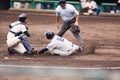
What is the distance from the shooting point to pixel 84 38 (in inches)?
692

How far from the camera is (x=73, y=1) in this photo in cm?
3056

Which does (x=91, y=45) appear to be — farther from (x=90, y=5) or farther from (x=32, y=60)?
(x=90, y=5)

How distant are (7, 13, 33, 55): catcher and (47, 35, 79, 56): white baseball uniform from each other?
0.70 m

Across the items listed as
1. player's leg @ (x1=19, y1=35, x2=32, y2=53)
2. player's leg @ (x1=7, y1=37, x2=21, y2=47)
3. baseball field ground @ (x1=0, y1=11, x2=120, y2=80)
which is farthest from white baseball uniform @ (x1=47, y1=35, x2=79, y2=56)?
player's leg @ (x1=7, y1=37, x2=21, y2=47)

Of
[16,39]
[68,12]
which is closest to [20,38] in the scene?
[16,39]

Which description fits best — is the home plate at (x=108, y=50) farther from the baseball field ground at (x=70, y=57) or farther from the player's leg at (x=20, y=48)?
the player's leg at (x=20, y=48)

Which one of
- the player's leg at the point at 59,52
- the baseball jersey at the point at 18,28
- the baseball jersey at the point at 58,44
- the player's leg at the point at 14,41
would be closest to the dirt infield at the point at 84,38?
the player's leg at the point at 59,52

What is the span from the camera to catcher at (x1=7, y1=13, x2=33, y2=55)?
12719 mm

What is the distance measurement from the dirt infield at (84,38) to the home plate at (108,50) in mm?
175

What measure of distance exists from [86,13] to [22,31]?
16366 mm

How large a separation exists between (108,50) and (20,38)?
10.0 ft

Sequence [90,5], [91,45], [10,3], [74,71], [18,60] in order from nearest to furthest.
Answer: [74,71]
[18,60]
[91,45]
[90,5]
[10,3]

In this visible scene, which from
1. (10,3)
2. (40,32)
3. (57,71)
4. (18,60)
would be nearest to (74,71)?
(57,71)

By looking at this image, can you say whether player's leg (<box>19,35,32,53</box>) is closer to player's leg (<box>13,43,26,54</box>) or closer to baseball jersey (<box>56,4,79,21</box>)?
player's leg (<box>13,43,26,54</box>)
